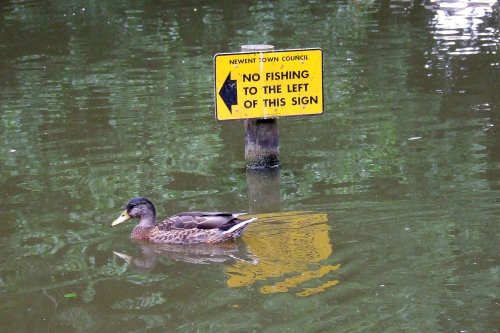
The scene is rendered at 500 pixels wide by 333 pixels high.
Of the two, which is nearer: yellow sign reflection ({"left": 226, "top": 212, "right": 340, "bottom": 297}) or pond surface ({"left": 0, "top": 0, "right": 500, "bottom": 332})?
pond surface ({"left": 0, "top": 0, "right": 500, "bottom": 332})

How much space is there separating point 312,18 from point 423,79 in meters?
6.62

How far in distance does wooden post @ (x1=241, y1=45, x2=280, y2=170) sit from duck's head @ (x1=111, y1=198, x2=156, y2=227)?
1.93m

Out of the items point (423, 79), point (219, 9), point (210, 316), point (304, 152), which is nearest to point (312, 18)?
point (219, 9)

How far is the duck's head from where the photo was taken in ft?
31.7

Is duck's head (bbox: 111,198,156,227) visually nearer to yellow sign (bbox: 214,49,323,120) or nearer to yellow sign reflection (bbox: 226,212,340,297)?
yellow sign reflection (bbox: 226,212,340,297)

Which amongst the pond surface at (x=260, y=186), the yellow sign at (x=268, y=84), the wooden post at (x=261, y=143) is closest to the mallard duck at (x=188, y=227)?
the pond surface at (x=260, y=186)

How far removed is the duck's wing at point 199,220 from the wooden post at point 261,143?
207 cm

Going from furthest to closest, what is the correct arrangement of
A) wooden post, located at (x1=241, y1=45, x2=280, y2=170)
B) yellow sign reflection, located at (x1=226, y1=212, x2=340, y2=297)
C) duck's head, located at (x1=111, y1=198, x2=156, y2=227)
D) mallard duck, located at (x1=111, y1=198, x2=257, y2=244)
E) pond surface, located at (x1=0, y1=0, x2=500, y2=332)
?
wooden post, located at (x1=241, y1=45, x2=280, y2=170) < duck's head, located at (x1=111, y1=198, x2=156, y2=227) < mallard duck, located at (x1=111, y1=198, x2=257, y2=244) < yellow sign reflection, located at (x1=226, y1=212, x2=340, y2=297) < pond surface, located at (x1=0, y1=0, x2=500, y2=332)

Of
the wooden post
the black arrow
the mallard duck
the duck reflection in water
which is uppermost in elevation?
the black arrow

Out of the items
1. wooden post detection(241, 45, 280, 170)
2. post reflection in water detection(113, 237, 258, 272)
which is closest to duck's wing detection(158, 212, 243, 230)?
post reflection in water detection(113, 237, 258, 272)

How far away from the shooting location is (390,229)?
29.3 feet

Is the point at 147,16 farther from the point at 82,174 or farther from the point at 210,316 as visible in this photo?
the point at 210,316

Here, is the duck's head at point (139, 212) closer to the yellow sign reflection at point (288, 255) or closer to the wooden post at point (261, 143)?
the yellow sign reflection at point (288, 255)

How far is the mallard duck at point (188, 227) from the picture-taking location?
9.23 m
